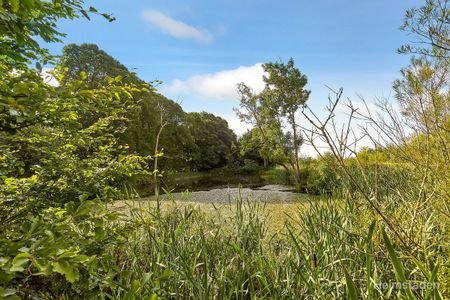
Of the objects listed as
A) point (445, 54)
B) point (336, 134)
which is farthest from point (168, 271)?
point (445, 54)

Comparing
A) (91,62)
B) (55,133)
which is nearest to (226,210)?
(55,133)

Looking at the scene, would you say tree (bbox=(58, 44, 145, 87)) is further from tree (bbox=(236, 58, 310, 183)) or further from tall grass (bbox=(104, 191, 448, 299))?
tall grass (bbox=(104, 191, 448, 299))

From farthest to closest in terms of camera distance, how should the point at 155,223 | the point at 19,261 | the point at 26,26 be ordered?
the point at 155,223, the point at 26,26, the point at 19,261

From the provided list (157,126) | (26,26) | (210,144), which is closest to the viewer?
(26,26)

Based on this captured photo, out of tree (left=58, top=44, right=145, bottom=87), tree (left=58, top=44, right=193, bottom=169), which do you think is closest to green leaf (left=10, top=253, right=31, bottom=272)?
tree (left=58, top=44, right=193, bottom=169)

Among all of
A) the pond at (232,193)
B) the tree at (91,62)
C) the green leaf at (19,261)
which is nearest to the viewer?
the green leaf at (19,261)

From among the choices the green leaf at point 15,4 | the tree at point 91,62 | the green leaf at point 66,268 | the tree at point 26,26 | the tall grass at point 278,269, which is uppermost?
the tree at point 91,62

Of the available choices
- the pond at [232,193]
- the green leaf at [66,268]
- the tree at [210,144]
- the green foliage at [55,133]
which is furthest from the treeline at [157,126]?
the green leaf at [66,268]

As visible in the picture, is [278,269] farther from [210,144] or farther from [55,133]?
[210,144]

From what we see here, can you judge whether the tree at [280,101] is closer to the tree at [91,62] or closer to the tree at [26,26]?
the tree at [91,62]

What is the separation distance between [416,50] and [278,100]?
14631mm

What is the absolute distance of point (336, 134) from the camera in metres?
1.23

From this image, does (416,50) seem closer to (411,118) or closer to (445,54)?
(445,54)

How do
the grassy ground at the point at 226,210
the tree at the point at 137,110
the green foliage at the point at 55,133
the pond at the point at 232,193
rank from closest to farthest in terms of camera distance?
the green foliage at the point at 55,133
the grassy ground at the point at 226,210
the pond at the point at 232,193
the tree at the point at 137,110
